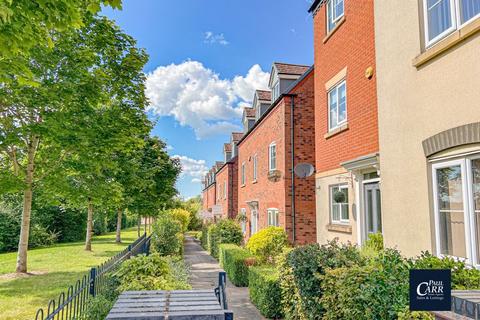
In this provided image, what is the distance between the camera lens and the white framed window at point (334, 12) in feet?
33.1

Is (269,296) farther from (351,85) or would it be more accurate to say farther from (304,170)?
(351,85)

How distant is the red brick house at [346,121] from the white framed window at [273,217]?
4.03m

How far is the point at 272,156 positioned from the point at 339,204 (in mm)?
6484

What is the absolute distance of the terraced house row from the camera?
16.2 ft

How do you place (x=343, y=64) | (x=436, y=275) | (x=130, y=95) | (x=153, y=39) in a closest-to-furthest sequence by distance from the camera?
(x=436, y=275), (x=343, y=64), (x=130, y=95), (x=153, y=39)

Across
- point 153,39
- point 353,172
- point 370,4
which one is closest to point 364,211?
point 353,172

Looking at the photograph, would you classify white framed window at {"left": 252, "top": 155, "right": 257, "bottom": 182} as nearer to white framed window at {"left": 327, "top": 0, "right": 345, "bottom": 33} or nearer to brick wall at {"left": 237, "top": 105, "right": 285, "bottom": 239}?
brick wall at {"left": 237, "top": 105, "right": 285, "bottom": 239}

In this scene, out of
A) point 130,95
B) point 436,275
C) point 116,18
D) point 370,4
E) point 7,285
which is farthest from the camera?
point 116,18

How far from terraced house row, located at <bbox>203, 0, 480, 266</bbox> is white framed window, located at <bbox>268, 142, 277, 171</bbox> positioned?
4.93 feet

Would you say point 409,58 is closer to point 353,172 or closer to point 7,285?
point 353,172

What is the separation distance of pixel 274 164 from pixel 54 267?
10522 millimetres

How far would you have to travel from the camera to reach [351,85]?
914 centimetres

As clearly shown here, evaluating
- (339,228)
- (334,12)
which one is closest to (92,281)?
(339,228)

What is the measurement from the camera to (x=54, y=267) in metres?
14.3
